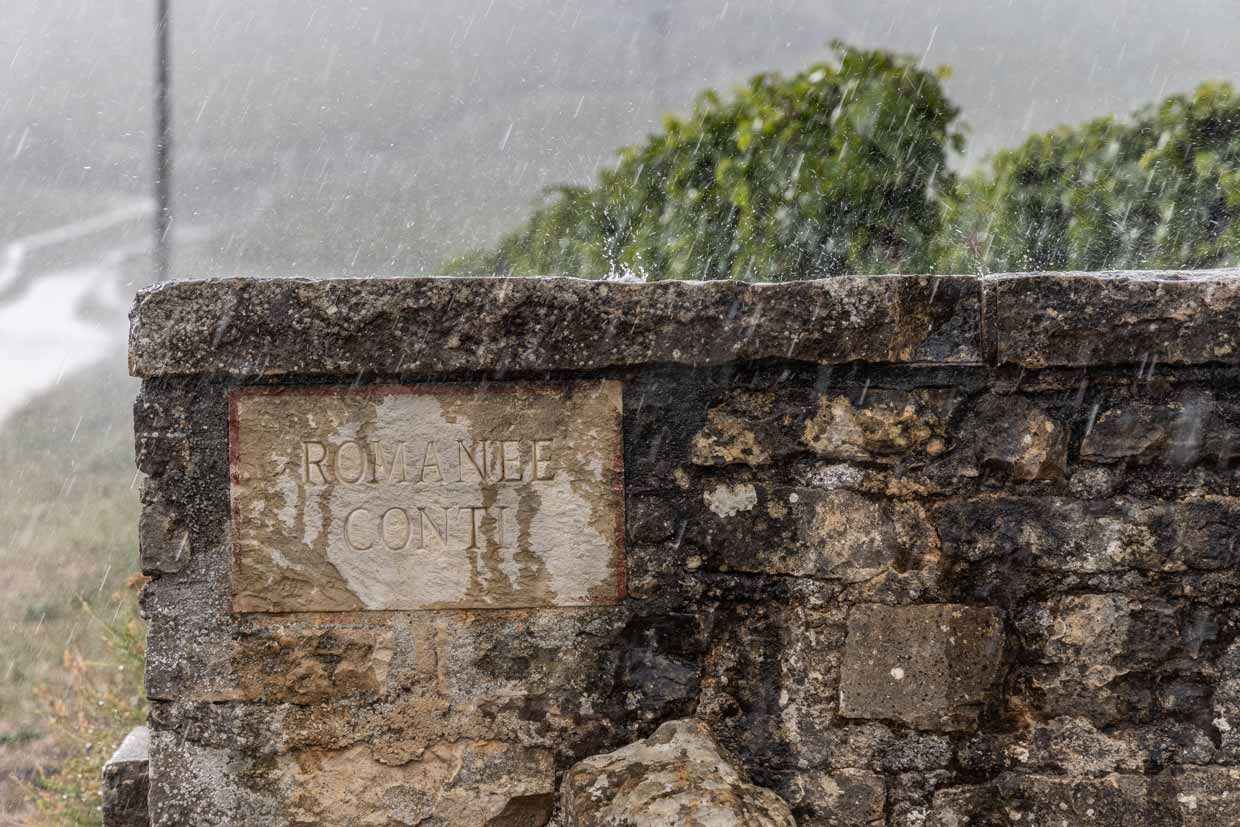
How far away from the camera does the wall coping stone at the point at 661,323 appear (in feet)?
6.01

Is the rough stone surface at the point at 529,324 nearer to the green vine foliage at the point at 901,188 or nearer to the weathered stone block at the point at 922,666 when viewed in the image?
the weathered stone block at the point at 922,666

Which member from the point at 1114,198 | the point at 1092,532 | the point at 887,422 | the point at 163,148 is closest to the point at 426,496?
the point at 887,422

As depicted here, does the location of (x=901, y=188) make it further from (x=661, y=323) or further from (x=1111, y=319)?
(x=661, y=323)

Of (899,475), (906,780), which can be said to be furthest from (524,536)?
(906,780)

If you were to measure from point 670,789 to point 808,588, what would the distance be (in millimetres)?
467

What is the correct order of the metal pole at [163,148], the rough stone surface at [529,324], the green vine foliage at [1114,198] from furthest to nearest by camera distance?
the metal pole at [163,148]
the green vine foliage at [1114,198]
the rough stone surface at [529,324]

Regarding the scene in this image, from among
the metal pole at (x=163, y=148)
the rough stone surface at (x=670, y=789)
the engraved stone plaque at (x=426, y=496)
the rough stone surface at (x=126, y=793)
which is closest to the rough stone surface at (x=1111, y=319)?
the engraved stone plaque at (x=426, y=496)

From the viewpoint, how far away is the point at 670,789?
1662mm

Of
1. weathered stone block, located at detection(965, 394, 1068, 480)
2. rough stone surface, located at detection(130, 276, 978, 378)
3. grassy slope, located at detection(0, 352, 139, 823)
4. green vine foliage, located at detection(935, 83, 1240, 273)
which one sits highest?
green vine foliage, located at detection(935, 83, 1240, 273)

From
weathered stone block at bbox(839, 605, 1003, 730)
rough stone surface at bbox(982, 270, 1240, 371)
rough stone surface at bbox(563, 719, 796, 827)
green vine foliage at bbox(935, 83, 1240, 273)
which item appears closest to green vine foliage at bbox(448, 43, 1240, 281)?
green vine foliage at bbox(935, 83, 1240, 273)

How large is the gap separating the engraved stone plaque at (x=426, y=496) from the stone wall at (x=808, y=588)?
0.03 meters

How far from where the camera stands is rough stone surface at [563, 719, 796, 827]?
5.31 ft

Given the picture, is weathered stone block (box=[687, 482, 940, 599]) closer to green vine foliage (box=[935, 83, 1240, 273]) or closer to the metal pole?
green vine foliage (box=[935, 83, 1240, 273])

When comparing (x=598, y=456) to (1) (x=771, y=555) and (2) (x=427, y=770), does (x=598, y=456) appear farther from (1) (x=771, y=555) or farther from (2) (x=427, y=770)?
(2) (x=427, y=770)
